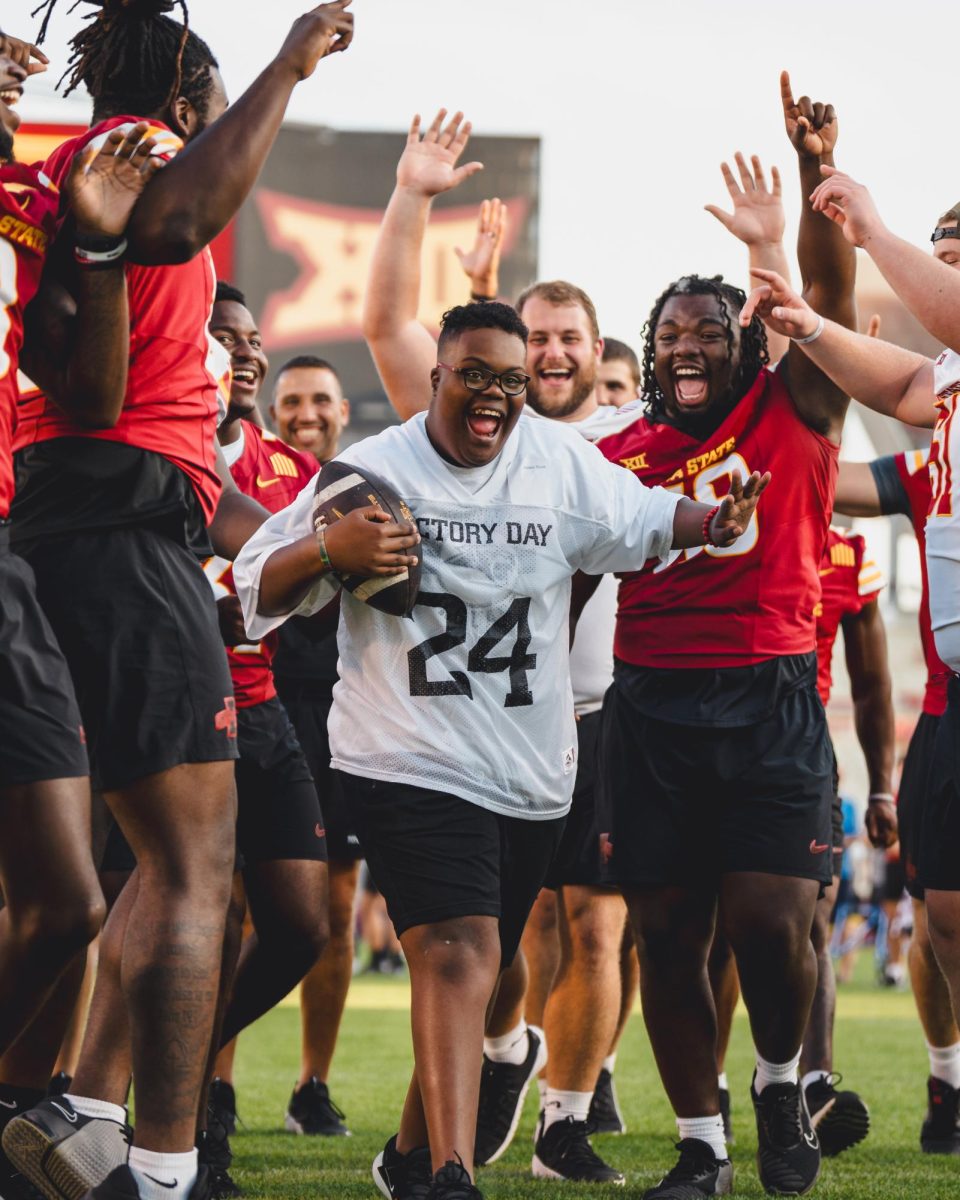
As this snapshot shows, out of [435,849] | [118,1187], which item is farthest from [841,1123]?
[118,1187]

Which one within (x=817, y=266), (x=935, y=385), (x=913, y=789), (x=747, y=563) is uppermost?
(x=817, y=266)

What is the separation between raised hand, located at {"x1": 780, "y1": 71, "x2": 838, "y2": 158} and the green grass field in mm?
3188

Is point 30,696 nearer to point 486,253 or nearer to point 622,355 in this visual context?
point 486,253

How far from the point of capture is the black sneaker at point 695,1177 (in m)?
4.76

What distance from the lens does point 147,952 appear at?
11.8 feet

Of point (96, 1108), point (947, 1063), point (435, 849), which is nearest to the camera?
point (96, 1108)

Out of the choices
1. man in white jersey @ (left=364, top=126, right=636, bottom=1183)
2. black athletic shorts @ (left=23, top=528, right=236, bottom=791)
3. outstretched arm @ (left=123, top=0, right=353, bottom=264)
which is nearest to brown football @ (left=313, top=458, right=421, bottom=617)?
black athletic shorts @ (left=23, top=528, right=236, bottom=791)

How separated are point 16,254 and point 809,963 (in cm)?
310

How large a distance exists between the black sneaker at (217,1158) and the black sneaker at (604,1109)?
2159 millimetres

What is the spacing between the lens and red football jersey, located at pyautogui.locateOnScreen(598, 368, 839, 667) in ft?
17.0

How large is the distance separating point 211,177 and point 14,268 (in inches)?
18.2

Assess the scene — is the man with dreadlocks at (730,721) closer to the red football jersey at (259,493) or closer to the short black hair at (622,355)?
the red football jersey at (259,493)

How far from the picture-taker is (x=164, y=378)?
3.85 meters

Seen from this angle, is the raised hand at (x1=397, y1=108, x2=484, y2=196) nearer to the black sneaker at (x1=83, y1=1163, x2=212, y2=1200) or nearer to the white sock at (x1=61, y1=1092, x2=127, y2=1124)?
the white sock at (x1=61, y1=1092, x2=127, y2=1124)
